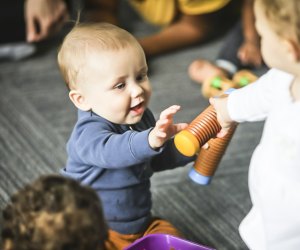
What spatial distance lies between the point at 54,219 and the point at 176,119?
537 millimetres

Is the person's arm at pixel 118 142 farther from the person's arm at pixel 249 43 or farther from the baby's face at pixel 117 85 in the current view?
the person's arm at pixel 249 43

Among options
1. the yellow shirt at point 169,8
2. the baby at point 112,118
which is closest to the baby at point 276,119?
the baby at point 112,118

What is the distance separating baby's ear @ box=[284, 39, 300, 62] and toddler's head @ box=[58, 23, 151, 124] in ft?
0.82

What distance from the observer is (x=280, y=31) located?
2.28ft

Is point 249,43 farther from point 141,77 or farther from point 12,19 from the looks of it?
point 141,77

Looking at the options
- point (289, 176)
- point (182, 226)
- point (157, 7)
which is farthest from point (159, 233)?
point (157, 7)

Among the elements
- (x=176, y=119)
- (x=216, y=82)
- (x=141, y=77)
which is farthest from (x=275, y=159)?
(x=216, y=82)

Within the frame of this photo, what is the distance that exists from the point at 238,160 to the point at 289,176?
2.03 feet

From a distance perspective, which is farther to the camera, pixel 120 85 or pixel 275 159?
pixel 120 85

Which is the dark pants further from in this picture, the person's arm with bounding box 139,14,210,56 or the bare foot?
the bare foot

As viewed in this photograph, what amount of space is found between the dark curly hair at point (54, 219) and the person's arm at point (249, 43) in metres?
1.08

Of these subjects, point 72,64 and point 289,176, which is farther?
point 72,64

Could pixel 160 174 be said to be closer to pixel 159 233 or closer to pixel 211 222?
pixel 211 222

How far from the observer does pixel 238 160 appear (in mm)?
1352
